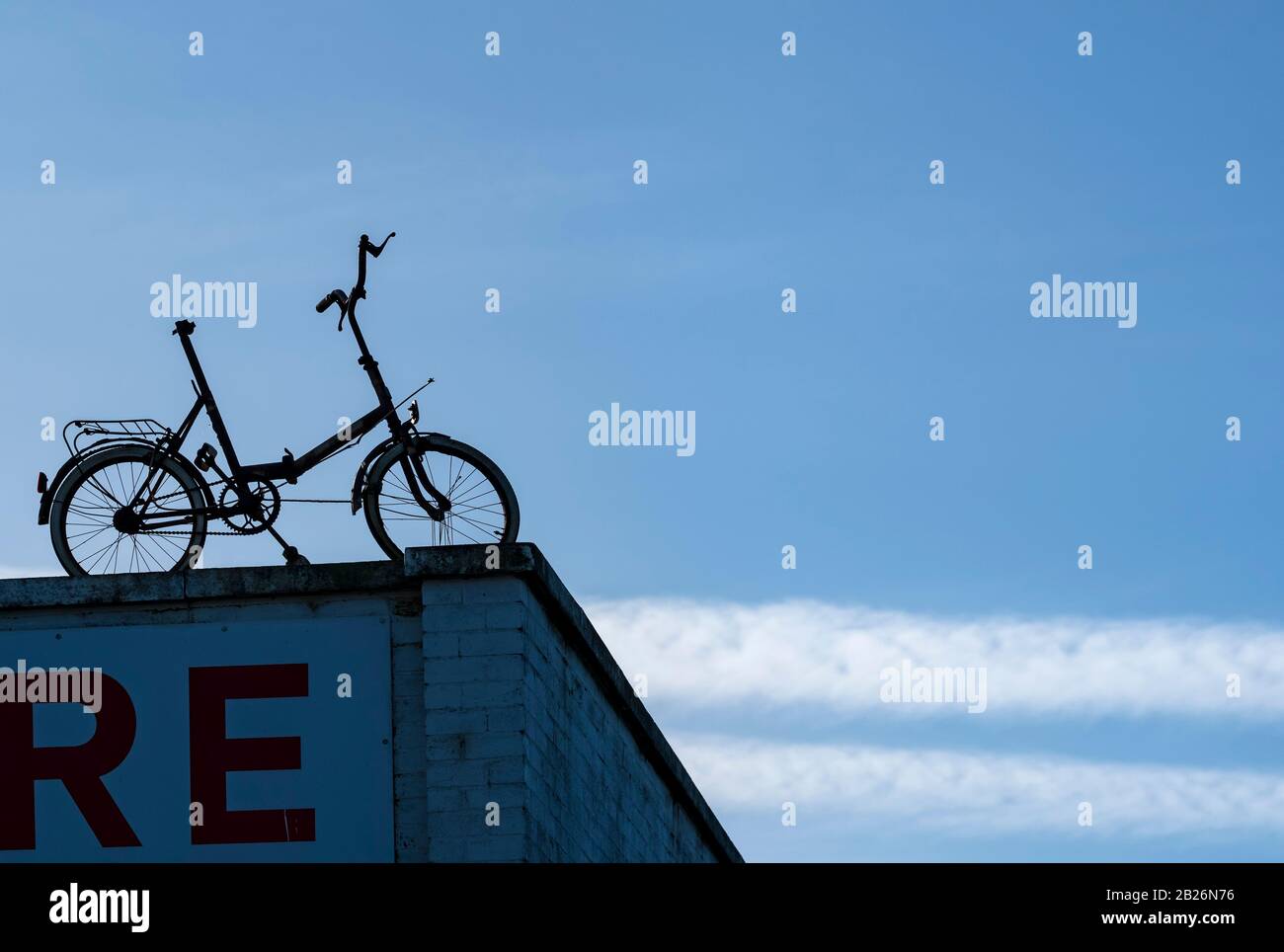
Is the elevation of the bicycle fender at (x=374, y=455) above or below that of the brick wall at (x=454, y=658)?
above

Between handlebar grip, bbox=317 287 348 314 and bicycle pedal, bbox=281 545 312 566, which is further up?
handlebar grip, bbox=317 287 348 314

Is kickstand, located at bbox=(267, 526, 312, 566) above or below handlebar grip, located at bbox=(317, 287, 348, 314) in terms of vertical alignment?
below

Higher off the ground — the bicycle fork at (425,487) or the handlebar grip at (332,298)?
the handlebar grip at (332,298)

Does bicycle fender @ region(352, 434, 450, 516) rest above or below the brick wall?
above

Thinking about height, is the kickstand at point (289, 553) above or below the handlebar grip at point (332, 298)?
below

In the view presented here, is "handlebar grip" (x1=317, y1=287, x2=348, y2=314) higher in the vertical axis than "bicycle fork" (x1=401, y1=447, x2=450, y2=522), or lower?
higher

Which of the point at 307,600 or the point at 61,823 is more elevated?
the point at 307,600

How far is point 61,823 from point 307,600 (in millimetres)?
2497

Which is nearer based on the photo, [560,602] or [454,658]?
[454,658]
